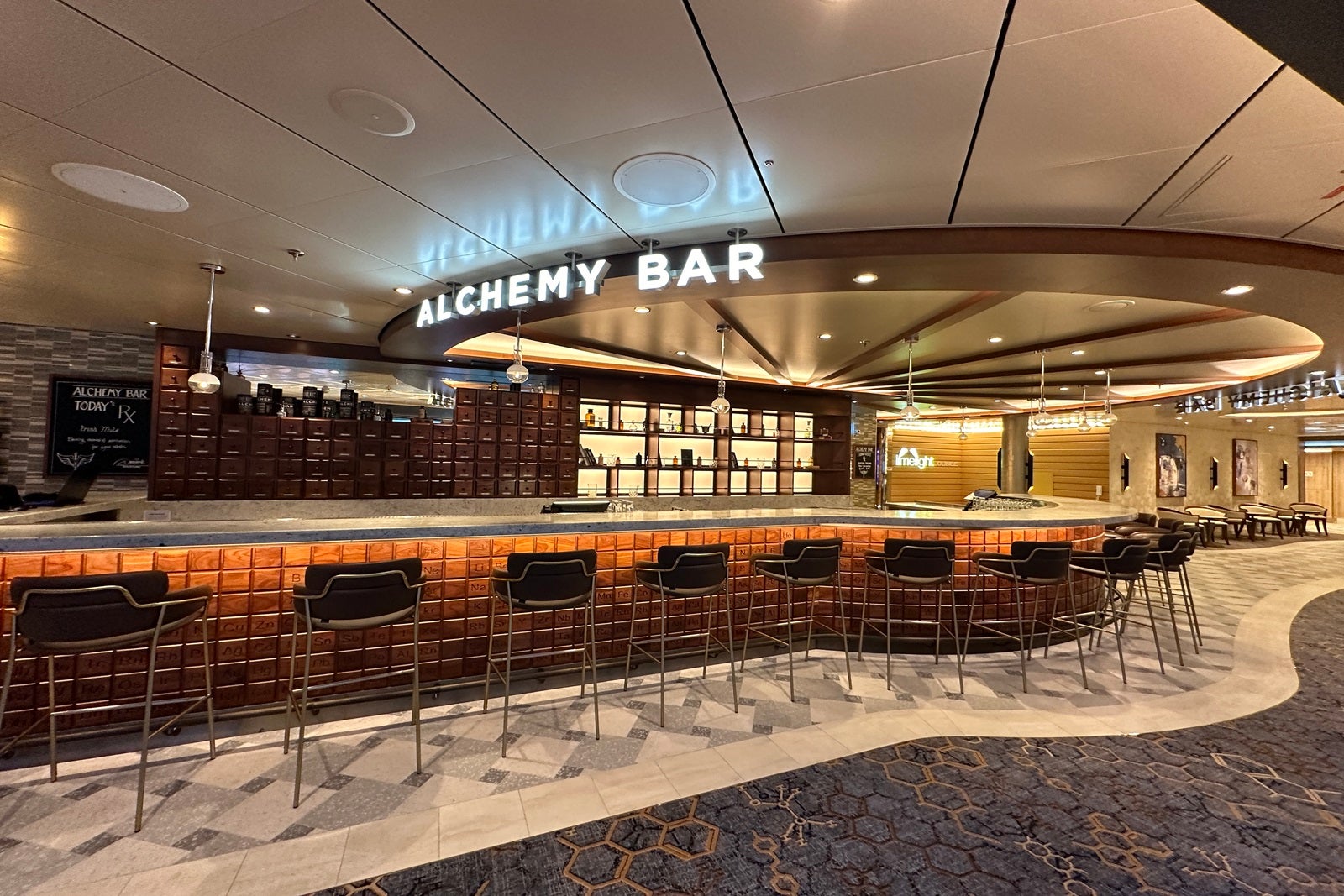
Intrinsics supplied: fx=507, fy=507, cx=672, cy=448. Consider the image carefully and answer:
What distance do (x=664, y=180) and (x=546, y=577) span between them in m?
2.31


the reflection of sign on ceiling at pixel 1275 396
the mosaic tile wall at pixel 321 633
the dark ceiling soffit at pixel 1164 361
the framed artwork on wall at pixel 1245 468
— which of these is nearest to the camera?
the mosaic tile wall at pixel 321 633

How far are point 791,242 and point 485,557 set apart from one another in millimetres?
2984

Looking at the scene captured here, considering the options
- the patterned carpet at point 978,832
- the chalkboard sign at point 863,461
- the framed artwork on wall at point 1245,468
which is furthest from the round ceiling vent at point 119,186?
the framed artwork on wall at point 1245,468

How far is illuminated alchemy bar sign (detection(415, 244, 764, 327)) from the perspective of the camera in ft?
10.4

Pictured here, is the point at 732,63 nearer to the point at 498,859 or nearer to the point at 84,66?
the point at 84,66

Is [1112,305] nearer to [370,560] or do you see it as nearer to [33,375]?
[370,560]

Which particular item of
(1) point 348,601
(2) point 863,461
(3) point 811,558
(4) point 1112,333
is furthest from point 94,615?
(2) point 863,461

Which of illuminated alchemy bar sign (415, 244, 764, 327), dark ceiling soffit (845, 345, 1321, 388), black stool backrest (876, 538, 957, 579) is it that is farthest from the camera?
dark ceiling soffit (845, 345, 1321, 388)

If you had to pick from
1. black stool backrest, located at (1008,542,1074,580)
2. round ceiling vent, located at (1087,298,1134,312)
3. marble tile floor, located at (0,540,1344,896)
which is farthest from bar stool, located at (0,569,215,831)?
round ceiling vent, located at (1087,298,1134,312)

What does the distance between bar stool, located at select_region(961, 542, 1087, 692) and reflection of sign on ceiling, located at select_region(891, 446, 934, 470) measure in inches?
344

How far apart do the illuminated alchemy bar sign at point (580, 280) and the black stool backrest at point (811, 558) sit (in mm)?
1938

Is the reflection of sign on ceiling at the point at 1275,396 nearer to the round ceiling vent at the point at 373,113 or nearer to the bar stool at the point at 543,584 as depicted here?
the bar stool at the point at 543,584

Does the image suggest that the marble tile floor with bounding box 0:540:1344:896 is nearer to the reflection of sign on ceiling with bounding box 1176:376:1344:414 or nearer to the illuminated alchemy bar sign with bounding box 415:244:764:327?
the illuminated alchemy bar sign with bounding box 415:244:764:327

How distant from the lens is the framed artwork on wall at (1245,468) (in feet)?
47.2
